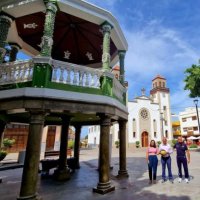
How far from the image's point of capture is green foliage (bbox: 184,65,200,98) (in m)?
21.5

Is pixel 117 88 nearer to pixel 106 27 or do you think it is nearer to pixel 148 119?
pixel 106 27

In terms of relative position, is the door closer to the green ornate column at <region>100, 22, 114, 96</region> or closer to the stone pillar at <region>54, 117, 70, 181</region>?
the stone pillar at <region>54, 117, 70, 181</region>

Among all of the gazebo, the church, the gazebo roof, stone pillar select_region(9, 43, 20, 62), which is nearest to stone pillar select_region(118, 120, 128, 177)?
the gazebo

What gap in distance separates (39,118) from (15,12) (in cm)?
418

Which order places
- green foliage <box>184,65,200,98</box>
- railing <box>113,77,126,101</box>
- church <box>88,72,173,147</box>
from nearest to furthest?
railing <box>113,77,126,101</box>
green foliage <box>184,65,200,98</box>
church <box>88,72,173,147</box>

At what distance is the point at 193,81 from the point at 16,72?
20.7 metres

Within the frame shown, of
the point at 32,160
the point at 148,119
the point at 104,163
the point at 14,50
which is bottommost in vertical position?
the point at 104,163

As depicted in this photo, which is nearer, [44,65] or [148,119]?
[44,65]

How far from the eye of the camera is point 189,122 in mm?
56250

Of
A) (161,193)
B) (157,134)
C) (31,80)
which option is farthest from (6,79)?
(157,134)

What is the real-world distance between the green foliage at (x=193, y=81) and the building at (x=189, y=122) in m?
35.6

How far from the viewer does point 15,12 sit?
6777mm

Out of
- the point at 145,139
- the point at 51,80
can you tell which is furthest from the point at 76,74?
the point at 145,139

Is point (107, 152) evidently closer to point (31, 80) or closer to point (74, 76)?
point (74, 76)
